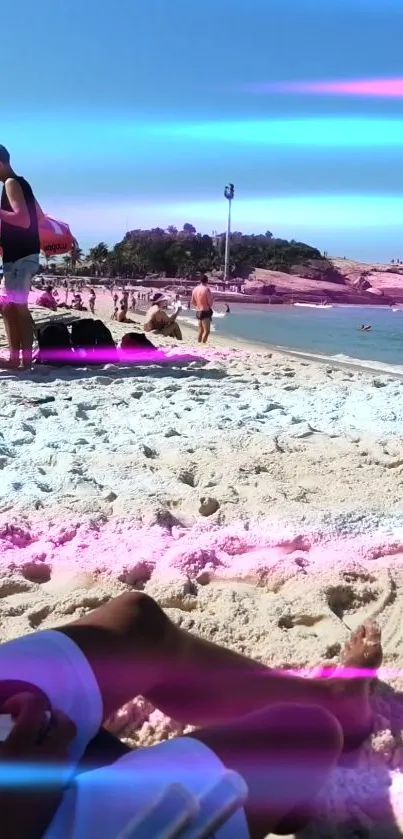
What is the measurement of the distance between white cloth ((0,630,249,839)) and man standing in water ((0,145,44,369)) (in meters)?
4.44

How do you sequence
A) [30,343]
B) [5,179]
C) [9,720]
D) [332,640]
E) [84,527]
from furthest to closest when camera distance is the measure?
[30,343] → [5,179] → [84,527] → [332,640] → [9,720]

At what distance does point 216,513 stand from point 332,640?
0.92m

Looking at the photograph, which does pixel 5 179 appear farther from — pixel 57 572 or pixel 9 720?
pixel 9 720

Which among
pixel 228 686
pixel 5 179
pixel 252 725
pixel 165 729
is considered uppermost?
pixel 5 179

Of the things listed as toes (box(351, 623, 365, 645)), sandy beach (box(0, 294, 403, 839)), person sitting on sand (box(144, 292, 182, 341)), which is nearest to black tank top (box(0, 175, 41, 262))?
sandy beach (box(0, 294, 403, 839))

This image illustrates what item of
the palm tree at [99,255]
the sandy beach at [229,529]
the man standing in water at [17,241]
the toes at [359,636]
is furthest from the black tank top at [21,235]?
the palm tree at [99,255]

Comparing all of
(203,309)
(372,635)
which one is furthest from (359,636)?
(203,309)

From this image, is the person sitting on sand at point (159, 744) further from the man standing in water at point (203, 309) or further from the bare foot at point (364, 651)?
the man standing in water at point (203, 309)

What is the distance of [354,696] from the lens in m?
1.44

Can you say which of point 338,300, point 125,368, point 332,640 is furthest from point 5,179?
point 338,300

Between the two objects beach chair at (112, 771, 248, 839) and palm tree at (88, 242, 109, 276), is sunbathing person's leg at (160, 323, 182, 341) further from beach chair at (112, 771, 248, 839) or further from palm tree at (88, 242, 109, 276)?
palm tree at (88, 242, 109, 276)

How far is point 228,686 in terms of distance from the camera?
1.42 metres

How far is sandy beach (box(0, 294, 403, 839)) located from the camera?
181cm

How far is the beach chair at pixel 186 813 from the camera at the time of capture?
0.89 meters
